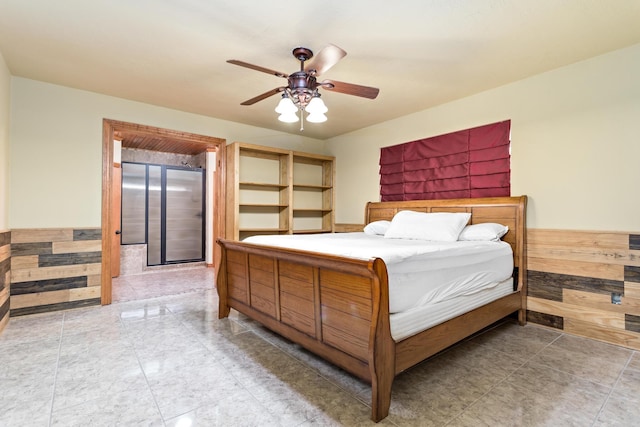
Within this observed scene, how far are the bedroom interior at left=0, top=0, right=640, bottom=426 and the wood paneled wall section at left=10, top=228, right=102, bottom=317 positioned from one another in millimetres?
18

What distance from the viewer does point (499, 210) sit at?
10.6ft

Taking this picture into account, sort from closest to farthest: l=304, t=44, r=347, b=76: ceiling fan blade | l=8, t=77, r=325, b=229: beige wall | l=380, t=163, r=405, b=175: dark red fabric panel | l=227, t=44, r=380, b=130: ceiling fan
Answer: l=304, t=44, r=347, b=76: ceiling fan blade, l=227, t=44, r=380, b=130: ceiling fan, l=8, t=77, r=325, b=229: beige wall, l=380, t=163, r=405, b=175: dark red fabric panel

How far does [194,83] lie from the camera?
327cm

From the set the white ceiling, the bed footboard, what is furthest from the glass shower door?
the bed footboard

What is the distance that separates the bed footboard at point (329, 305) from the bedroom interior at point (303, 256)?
0.03 m

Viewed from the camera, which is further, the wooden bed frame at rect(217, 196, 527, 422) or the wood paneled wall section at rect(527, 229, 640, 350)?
the wood paneled wall section at rect(527, 229, 640, 350)

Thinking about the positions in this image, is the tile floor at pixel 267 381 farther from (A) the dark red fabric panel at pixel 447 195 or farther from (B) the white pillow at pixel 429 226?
(A) the dark red fabric panel at pixel 447 195

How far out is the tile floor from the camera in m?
1.62

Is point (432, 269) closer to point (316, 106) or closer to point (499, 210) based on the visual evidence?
point (316, 106)

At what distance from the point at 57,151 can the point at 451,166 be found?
177 inches

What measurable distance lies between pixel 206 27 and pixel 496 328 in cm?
360

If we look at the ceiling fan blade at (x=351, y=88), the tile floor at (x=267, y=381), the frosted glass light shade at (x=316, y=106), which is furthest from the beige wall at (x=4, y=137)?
the ceiling fan blade at (x=351, y=88)

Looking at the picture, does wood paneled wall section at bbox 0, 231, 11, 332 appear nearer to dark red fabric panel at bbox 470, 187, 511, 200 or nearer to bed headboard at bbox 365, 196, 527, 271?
bed headboard at bbox 365, 196, 527, 271

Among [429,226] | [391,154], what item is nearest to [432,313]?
[429,226]
